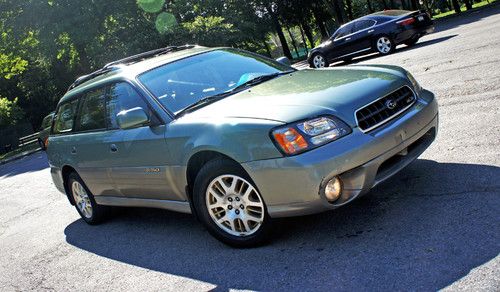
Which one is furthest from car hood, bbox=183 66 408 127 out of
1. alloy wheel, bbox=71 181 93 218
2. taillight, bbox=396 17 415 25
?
taillight, bbox=396 17 415 25

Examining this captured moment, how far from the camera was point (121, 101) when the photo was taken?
5.19 m

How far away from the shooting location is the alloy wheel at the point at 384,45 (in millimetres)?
16750

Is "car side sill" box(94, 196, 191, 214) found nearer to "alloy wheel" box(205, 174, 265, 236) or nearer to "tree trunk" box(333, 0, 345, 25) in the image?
"alloy wheel" box(205, 174, 265, 236)

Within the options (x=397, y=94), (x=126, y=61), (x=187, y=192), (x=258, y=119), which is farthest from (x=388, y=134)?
(x=126, y=61)

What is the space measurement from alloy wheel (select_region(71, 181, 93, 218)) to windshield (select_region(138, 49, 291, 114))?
6.86ft

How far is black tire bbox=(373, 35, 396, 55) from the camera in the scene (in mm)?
16656

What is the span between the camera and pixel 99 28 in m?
32.2

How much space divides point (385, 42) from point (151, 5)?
79.5 ft

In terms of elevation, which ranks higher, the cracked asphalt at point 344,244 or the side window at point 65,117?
the side window at point 65,117

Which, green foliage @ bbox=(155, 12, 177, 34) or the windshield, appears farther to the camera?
green foliage @ bbox=(155, 12, 177, 34)

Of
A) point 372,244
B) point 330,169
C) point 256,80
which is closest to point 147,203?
point 256,80

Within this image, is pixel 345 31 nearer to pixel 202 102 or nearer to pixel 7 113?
→ pixel 202 102

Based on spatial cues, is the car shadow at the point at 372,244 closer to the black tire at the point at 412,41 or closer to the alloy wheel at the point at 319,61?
the black tire at the point at 412,41

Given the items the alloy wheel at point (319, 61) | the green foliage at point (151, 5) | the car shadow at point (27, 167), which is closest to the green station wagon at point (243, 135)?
the car shadow at point (27, 167)
